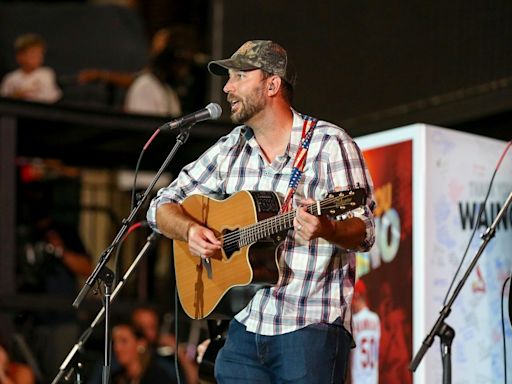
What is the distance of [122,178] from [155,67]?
7.41 feet

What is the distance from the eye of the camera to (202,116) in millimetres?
4797

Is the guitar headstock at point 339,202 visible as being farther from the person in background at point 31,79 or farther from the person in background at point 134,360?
the person in background at point 31,79

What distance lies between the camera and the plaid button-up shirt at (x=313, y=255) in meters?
4.44

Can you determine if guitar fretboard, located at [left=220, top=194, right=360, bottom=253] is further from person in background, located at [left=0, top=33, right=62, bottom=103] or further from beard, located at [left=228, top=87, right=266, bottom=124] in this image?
person in background, located at [left=0, top=33, right=62, bottom=103]

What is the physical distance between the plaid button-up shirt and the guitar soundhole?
8.3 inches

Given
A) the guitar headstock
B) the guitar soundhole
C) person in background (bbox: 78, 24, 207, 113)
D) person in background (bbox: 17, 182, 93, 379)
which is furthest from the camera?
person in background (bbox: 78, 24, 207, 113)

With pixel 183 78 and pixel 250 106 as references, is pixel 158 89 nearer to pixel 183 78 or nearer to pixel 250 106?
pixel 183 78

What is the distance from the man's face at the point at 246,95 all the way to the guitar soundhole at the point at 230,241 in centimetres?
47

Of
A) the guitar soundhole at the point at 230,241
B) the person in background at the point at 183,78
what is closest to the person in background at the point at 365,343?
the guitar soundhole at the point at 230,241

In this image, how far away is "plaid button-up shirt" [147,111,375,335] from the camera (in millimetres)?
4438

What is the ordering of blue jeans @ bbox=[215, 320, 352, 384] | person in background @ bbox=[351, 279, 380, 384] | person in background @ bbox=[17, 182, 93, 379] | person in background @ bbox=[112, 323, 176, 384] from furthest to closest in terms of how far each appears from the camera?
person in background @ bbox=[17, 182, 93, 379] < person in background @ bbox=[112, 323, 176, 384] < person in background @ bbox=[351, 279, 380, 384] < blue jeans @ bbox=[215, 320, 352, 384]

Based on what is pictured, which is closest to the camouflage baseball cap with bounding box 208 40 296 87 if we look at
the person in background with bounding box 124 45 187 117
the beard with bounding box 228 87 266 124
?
the beard with bounding box 228 87 266 124

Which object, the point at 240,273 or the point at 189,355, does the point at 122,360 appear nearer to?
the point at 189,355

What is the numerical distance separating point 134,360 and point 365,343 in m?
3.67
